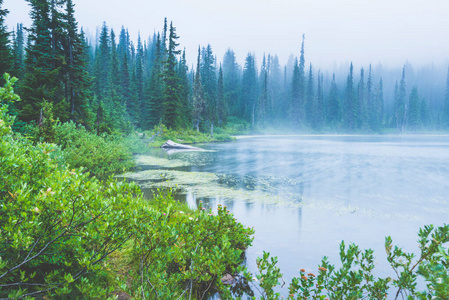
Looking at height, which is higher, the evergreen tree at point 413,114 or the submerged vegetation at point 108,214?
the evergreen tree at point 413,114

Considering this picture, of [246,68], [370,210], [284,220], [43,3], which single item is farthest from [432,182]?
[246,68]

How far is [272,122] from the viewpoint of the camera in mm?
103562

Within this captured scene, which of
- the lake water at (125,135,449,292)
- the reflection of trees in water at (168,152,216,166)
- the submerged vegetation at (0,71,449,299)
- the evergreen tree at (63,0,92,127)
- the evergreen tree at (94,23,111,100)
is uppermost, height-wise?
the evergreen tree at (94,23,111,100)

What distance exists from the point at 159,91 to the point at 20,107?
34151 mm

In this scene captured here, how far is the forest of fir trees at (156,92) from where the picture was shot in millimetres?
20766

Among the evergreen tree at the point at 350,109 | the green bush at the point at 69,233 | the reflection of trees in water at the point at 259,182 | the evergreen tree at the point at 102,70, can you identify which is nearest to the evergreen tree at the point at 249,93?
the evergreen tree at the point at 350,109

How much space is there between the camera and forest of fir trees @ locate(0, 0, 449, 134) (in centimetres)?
2077

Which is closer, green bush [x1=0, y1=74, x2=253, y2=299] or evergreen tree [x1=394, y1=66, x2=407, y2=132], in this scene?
green bush [x1=0, y1=74, x2=253, y2=299]

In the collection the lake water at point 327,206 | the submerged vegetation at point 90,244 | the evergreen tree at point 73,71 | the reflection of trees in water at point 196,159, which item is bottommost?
the lake water at point 327,206

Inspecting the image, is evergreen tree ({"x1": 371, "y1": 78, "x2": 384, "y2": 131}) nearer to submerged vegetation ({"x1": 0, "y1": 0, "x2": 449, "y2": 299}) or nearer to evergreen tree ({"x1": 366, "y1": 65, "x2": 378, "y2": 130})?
evergreen tree ({"x1": 366, "y1": 65, "x2": 378, "y2": 130})

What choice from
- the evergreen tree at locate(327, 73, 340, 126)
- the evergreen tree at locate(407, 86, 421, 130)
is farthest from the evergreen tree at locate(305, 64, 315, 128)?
the evergreen tree at locate(407, 86, 421, 130)

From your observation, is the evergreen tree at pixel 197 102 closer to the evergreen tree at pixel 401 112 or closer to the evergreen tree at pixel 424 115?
the evergreen tree at pixel 401 112

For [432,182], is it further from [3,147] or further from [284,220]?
[3,147]

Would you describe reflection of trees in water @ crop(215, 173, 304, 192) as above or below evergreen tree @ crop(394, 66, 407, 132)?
below
